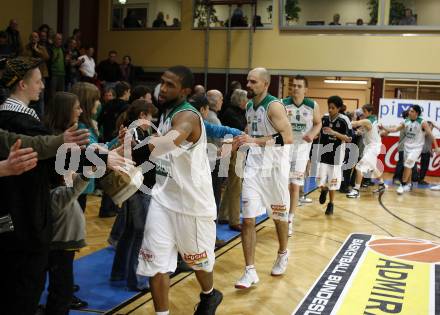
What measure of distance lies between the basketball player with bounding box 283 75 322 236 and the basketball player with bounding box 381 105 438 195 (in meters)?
5.38

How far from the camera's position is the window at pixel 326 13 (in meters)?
16.5

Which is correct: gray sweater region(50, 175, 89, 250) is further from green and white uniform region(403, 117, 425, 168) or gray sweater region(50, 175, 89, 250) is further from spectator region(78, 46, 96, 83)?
spectator region(78, 46, 96, 83)

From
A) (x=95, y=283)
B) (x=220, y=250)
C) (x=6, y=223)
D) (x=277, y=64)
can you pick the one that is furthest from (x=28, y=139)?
(x=277, y=64)

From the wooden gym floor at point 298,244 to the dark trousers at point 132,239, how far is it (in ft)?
1.02

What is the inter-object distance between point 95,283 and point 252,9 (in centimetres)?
1378

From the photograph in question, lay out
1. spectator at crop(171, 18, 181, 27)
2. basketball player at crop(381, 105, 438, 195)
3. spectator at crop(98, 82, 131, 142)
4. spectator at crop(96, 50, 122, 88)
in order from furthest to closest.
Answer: spectator at crop(171, 18, 181, 27) → spectator at crop(96, 50, 122, 88) → basketball player at crop(381, 105, 438, 195) → spectator at crop(98, 82, 131, 142)

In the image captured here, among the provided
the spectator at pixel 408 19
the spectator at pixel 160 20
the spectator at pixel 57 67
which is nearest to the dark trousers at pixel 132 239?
the spectator at pixel 57 67

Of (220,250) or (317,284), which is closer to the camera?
(317,284)

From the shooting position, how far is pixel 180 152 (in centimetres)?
388

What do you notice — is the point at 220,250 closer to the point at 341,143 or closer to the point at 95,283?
the point at 95,283

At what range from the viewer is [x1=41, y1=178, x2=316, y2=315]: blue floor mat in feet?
15.2

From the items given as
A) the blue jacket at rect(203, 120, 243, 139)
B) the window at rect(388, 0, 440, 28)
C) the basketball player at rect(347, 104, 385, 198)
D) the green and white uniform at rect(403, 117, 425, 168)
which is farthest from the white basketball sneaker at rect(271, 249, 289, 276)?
the window at rect(388, 0, 440, 28)

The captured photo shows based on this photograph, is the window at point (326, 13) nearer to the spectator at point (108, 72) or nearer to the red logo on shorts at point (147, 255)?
the spectator at point (108, 72)

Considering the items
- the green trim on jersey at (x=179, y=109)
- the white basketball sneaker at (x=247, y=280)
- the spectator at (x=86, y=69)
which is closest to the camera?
the green trim on jersey at (x=179, y=109)
